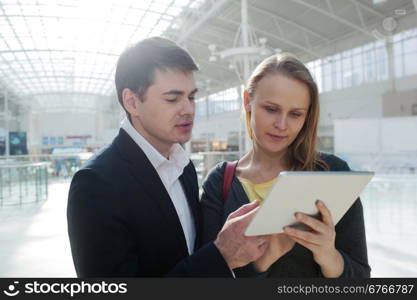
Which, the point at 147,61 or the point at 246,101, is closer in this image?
the point at 147,61

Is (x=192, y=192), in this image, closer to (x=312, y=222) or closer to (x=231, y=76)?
(x=312, y=222)

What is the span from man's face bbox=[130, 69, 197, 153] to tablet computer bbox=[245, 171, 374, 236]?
67 cm

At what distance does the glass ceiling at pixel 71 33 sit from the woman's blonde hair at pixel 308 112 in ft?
40.5

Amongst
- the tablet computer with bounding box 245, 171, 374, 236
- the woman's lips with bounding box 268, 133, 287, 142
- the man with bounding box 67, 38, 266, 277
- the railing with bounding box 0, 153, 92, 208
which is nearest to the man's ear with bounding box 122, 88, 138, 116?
the man with bounding box 67, 38, 266, 277

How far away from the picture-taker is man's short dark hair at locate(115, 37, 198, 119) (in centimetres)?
156

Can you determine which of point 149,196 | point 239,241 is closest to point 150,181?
point 149,196

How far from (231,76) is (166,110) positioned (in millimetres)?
34780

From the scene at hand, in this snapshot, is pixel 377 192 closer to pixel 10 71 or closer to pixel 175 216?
pixel 175 216

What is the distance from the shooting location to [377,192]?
10.1m

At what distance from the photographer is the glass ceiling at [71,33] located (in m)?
21.5

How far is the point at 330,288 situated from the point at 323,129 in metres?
25.6

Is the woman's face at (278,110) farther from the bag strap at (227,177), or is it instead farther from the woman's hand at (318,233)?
the woman's hand at (318,233)

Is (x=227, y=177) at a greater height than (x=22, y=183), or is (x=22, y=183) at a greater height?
(x=227, y=177)

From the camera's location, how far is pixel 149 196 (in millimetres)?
1478
